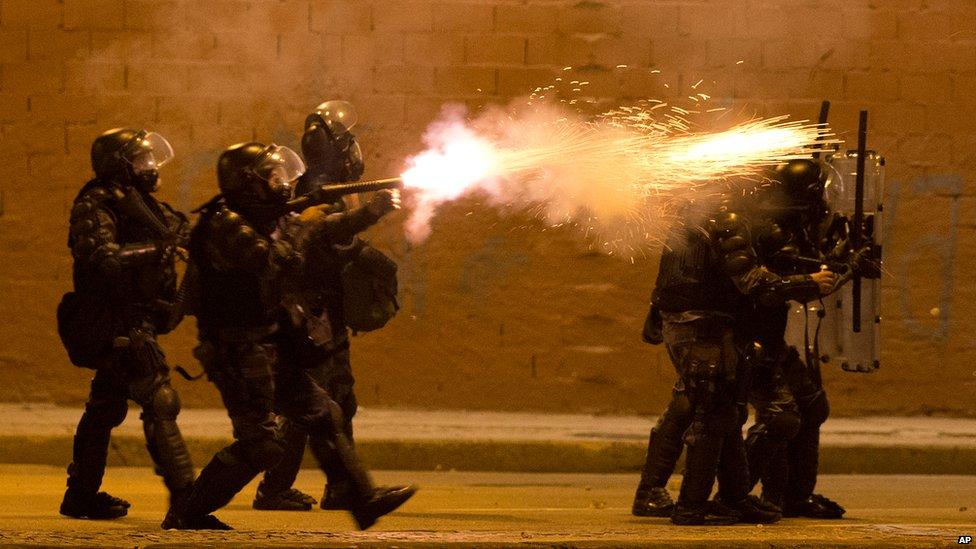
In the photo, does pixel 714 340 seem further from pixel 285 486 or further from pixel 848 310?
pixel 285 486

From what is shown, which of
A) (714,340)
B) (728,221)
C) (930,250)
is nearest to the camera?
(728,221)

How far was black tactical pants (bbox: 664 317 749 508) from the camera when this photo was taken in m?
7.69

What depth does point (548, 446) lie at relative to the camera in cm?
1063

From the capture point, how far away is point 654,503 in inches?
320

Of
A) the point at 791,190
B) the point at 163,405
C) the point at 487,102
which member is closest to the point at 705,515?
the point at 791,190

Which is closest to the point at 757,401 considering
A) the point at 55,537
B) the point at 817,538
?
the point at 817,538

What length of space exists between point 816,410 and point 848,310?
0.52m

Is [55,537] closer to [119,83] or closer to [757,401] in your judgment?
[757,401]

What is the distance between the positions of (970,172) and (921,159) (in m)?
0.34

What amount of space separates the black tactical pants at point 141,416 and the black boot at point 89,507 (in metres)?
0.03

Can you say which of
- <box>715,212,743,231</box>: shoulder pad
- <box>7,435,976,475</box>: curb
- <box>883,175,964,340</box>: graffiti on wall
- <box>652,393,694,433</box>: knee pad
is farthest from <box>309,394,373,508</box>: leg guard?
<box>883,175,964,340</box>: graffiti on wall

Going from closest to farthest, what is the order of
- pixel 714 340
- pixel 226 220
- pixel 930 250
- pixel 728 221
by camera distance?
pixel 226 220
pixel 728 221
pixel 714 340
pixel 930 250

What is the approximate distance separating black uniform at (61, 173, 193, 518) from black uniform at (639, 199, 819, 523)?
2.07m

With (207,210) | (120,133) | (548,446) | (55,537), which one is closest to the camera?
(55,537)
